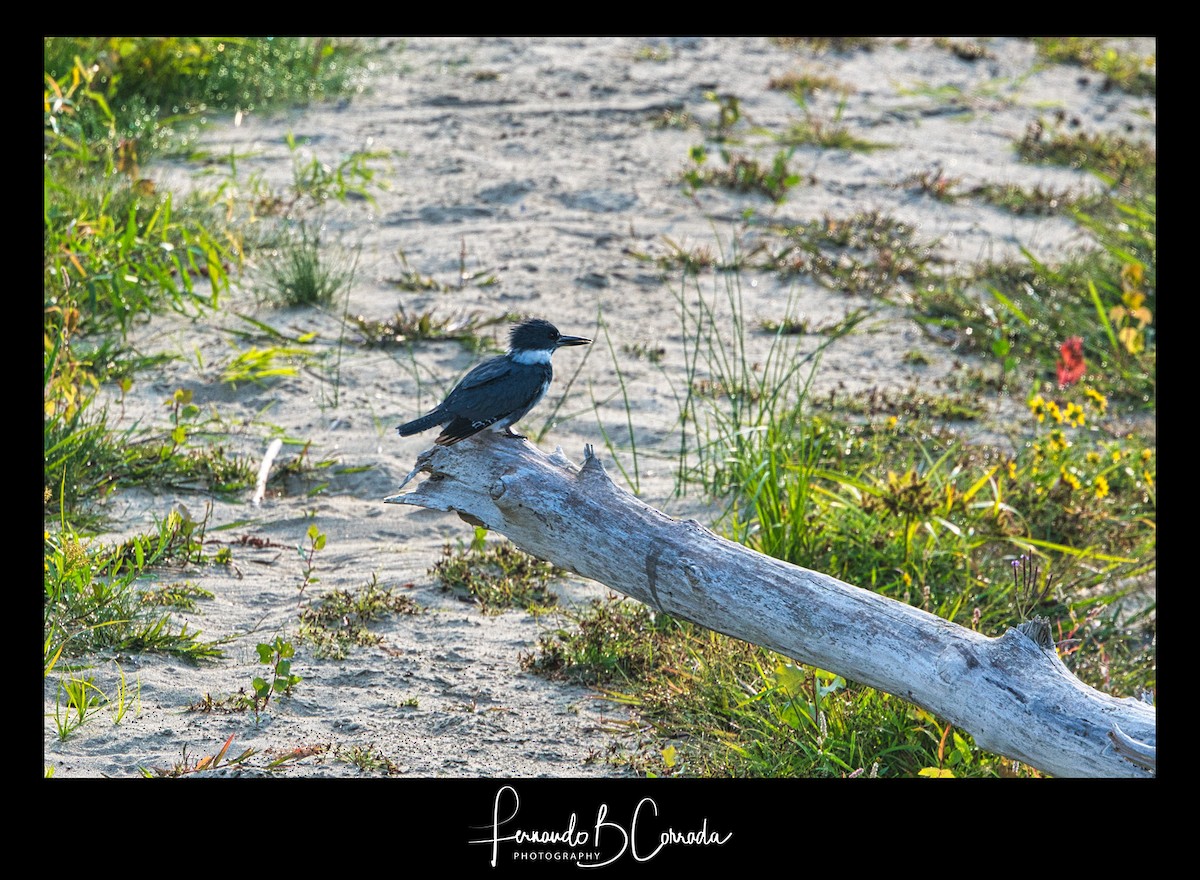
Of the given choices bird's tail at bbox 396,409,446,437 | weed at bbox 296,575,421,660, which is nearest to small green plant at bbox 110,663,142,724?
weed at bbox 296,575,421,660

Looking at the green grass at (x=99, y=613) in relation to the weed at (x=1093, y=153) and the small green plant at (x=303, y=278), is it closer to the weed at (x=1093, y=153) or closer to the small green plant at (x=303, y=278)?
the small green plant at (x=303, y=278)

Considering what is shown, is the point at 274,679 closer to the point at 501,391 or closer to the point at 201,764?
the point at 201,764

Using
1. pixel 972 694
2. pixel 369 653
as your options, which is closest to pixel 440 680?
pixel 369 653

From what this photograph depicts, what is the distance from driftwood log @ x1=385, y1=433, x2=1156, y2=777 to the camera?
3264 mm

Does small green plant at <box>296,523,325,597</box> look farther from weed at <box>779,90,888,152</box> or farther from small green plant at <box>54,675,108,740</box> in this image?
weed at <box>779,90,888,152</box>

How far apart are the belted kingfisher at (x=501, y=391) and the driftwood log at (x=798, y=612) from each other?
0.07m

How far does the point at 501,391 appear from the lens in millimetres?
4523

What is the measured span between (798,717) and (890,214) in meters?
5.70

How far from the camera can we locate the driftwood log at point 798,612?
10.7ft

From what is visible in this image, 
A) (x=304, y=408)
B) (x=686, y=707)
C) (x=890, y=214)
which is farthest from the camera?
(x=890, y=214)

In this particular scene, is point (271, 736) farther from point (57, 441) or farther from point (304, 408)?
point (304, 408)

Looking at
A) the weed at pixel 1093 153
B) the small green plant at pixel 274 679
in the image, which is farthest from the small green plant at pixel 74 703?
the weed at pixel 1093 153

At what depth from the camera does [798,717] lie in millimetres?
4191

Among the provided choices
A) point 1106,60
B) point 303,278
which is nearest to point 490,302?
point 303,278
